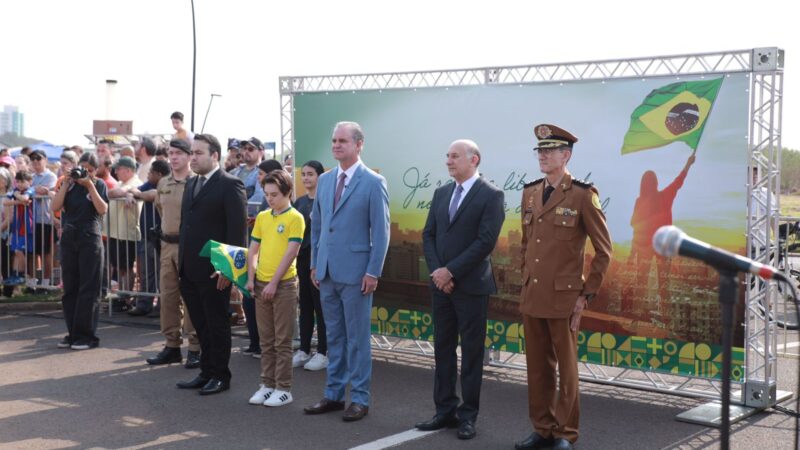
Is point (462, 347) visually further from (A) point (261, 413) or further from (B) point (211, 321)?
(B) point (211, 321)

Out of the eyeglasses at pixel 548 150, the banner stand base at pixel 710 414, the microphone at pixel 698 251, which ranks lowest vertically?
the banner stand base at pixel 710 414

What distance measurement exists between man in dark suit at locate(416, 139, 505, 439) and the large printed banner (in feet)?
5.78

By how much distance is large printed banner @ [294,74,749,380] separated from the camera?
24.1 feet

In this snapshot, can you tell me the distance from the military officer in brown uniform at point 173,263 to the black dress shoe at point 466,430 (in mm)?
3313

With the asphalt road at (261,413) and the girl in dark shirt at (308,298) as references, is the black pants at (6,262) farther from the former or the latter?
the girl in dark shirt at (308,298)

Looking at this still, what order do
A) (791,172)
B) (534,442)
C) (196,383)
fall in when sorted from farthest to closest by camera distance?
(791,172), (196,383), (534,442)

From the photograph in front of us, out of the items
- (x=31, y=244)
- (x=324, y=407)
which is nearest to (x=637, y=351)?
(x=324, y=407)

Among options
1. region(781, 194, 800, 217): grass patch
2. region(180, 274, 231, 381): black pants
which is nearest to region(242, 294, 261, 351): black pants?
region(180, 274, 231, 381): black pants

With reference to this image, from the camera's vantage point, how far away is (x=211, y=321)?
771 cm

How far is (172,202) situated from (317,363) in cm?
214

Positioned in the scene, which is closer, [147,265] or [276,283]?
[276,283]

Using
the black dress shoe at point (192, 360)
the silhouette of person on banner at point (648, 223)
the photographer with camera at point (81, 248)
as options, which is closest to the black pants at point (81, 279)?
the photographer with camera at point (81, 248)

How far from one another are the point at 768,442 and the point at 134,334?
7228mm

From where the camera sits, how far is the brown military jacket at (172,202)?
8.64 meters
